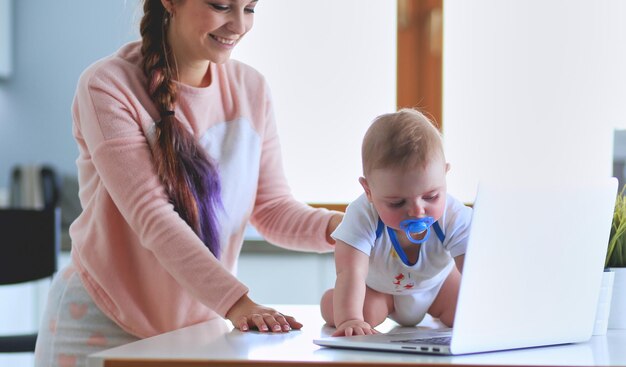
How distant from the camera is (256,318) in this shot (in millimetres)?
1132

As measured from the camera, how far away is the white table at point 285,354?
855mm

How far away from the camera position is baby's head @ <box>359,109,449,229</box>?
109cm

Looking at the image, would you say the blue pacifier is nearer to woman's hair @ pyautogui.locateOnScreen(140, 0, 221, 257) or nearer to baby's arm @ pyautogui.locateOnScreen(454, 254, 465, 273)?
baby's arm @ pyautogui.locateOnScreen(454, 254, 465, 273)

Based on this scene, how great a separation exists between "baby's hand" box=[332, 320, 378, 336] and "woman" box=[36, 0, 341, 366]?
0.19 m

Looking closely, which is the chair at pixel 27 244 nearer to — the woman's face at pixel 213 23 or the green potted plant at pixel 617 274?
the woman's face at pixel 213 23

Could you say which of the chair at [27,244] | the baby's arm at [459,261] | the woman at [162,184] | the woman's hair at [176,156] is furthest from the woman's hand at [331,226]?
the chair at [27,244]

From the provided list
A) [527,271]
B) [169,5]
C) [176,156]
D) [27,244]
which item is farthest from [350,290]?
[27,244]

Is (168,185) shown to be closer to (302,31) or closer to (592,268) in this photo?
(592,268)

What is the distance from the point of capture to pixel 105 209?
4.59 ft

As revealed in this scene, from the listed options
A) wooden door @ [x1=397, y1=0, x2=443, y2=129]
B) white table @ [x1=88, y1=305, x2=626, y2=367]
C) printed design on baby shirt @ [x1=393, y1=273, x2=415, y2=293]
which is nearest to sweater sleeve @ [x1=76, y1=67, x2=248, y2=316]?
white table @ [x1=88, y1=305, x2=626, y2=367]

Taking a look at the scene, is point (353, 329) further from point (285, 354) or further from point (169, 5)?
point (169, 5)

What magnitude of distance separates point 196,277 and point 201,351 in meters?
0.29

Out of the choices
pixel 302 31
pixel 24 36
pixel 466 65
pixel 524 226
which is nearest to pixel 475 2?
pixel 466 65

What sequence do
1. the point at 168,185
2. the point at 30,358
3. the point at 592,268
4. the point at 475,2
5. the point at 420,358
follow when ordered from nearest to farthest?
the point at 420,358 → the point at 592,268 → the point at 168,185 → the point at 475,2 → the point at 30,358
